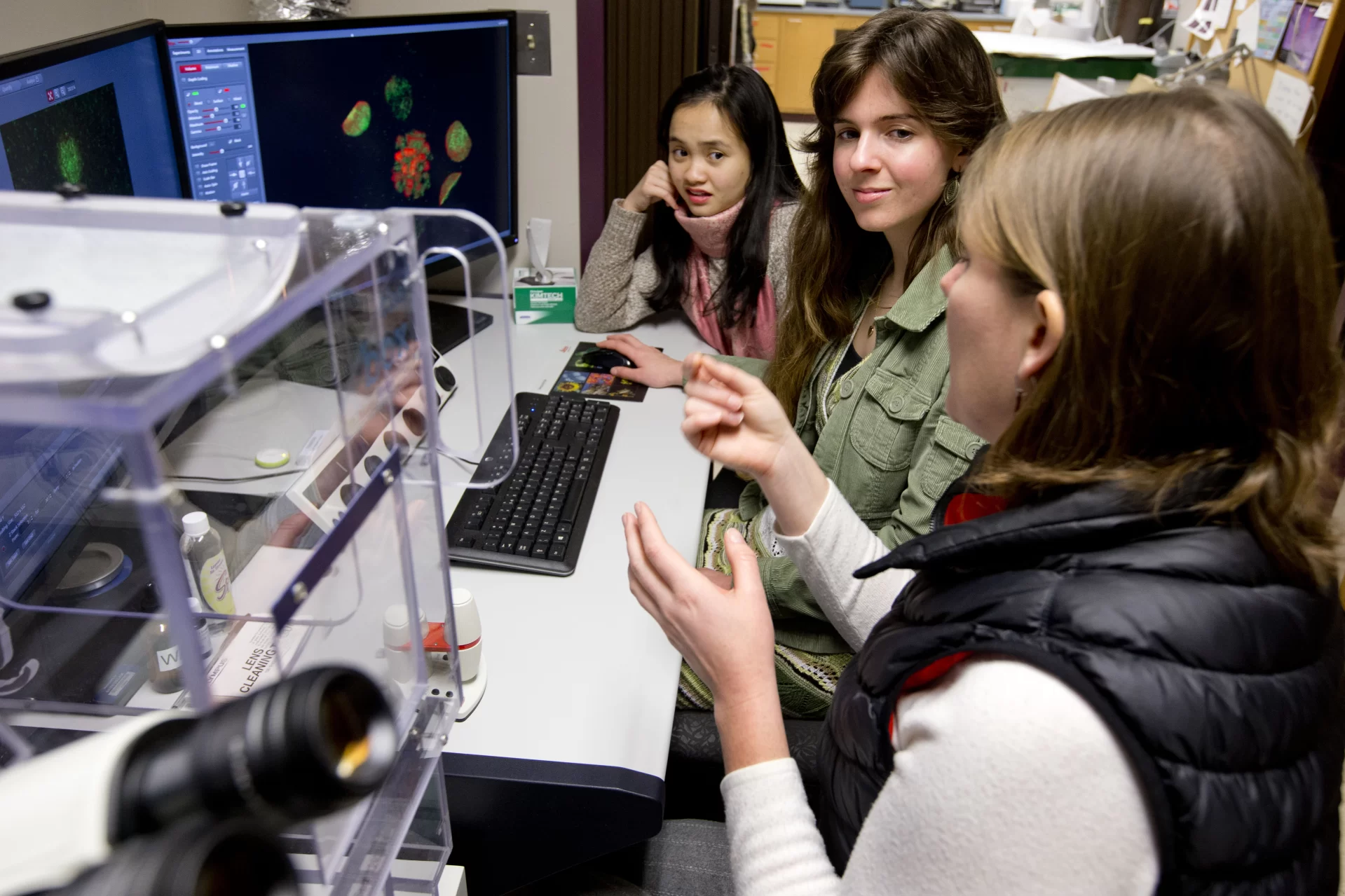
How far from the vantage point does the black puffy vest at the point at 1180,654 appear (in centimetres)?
54

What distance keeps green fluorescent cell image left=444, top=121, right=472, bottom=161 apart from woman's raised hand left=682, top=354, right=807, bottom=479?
2.91ft

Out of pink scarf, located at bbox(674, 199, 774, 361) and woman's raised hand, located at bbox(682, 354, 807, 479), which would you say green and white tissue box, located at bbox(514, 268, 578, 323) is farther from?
woman's raised hand, located at bbox(682, 354, 807, 479)

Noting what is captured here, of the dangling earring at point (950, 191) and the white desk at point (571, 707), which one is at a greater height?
the dangling earring at point (950, 191)

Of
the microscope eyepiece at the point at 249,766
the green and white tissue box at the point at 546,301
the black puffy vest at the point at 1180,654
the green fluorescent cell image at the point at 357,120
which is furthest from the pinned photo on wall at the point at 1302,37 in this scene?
the microscope eyepiece at the point at 249,766

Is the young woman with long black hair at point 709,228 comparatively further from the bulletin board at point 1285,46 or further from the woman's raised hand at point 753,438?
the bulletin board at point 1285,46

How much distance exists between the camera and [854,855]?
0.65m

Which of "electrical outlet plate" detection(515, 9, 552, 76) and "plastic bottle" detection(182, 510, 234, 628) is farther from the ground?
"electrical outlet plate" detection(515, 9, 552, 76)

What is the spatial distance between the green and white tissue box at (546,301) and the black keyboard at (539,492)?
1.36 feet

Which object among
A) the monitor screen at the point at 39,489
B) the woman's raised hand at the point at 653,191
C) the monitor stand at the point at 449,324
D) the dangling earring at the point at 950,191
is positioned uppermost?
the dangling earring at the point at 950,191

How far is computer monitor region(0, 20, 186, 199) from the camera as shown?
0.88 m

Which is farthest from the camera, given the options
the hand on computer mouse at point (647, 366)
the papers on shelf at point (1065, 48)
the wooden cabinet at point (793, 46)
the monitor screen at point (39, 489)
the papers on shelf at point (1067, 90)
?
the wooden cabinet at point (793, 46)

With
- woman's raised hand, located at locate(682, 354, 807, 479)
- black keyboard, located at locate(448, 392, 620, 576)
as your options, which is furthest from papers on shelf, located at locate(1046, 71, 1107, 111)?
woman's raised hand, located at locate(682, 354, 807, 479)

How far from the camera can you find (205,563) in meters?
0.87

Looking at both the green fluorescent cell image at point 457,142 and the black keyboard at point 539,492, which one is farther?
the green fluorescent cell image at point 457,142
